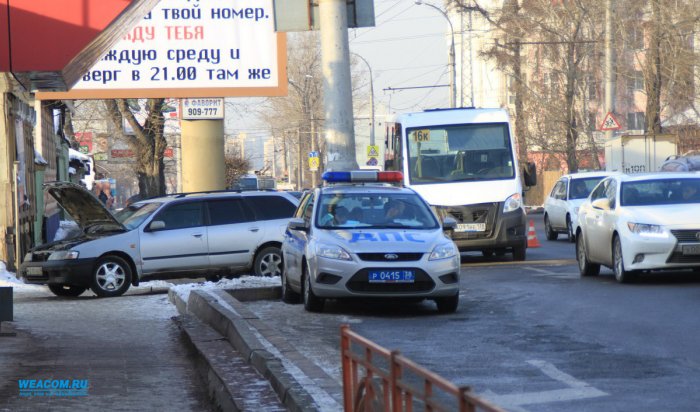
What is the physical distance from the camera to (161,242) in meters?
19.3

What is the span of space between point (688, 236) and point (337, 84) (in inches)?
192

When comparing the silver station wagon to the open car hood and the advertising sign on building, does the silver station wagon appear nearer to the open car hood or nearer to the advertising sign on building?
the open car hood

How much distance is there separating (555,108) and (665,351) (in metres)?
40.6

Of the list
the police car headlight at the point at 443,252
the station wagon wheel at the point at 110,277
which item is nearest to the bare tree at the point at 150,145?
the station wagon wheel at the point at 110,277

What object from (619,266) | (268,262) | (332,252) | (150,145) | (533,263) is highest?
(150,145)

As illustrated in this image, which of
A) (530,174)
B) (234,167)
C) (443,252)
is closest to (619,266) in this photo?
(443,252)

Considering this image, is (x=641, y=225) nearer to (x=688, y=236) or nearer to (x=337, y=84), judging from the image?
(x=688, y=236)

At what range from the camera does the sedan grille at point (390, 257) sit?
13234 millimetres

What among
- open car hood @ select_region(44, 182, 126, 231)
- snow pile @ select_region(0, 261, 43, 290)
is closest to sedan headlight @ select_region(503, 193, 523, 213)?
open car hood @ select_region(44, 182, 126, 231)

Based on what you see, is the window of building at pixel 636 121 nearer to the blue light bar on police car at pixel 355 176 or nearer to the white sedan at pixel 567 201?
the white sedan at pixel 567 201

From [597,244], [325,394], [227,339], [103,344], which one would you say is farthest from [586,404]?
[597,244]

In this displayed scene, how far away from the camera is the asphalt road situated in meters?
7.95

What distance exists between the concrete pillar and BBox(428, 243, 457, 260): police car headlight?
18971 millimetres

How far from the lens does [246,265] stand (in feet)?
65.1
